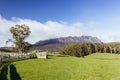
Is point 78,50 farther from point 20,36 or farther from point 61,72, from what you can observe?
point 61,72

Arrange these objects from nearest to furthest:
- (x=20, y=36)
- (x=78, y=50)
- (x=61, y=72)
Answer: (x=61, y=72) < (x=20, y=36) < (x=78, y=50)

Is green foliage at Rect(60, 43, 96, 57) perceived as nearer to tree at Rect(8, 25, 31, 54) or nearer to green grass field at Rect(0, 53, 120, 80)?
tree at Rect(8, 25, 31, 54)

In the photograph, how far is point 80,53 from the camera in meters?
175

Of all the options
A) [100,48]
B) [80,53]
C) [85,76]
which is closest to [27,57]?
[85,76]

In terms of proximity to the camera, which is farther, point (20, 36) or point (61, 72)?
point (20, 36)

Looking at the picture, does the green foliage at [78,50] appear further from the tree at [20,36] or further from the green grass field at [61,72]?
the green grass field at [61,72]

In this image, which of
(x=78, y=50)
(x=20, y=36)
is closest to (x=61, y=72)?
(x=20, y=36)

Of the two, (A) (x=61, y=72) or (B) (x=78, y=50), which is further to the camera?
(B) (x=78, y=50)

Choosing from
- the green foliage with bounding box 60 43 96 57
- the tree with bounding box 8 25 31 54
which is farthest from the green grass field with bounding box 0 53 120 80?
the green foliage with bounding box 60 43 96 57

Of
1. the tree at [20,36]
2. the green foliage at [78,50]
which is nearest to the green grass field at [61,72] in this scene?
the tree at [20,36]

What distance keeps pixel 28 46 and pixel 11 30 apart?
37.7 feet

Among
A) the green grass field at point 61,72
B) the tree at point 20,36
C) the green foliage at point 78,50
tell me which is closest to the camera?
the green grass field at point 61,72

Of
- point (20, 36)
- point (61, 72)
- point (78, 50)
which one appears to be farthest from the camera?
point (78, 50)

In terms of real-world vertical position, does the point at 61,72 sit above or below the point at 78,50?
below
